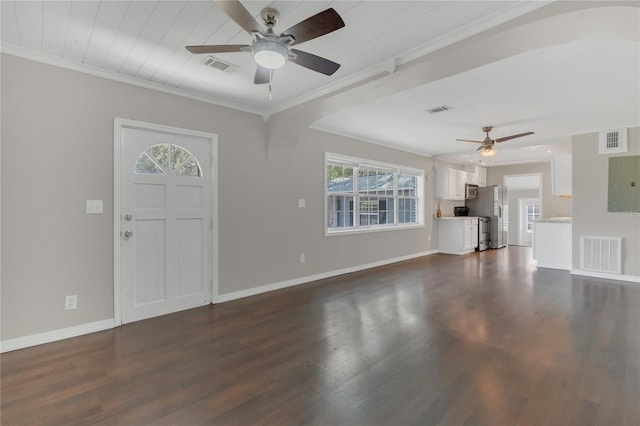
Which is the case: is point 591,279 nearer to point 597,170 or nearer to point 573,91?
point 597,170

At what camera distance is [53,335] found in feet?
8.93

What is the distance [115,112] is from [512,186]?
1169 cm

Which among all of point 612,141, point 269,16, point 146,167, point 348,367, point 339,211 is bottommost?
point 348,367

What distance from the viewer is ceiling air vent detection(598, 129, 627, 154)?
4.90 metres

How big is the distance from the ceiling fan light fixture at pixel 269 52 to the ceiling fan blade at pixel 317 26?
0.36ft

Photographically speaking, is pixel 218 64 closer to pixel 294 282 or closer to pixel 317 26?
pixel 317 26

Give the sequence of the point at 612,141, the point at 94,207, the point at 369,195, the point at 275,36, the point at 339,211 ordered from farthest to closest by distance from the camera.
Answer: the point at 369,195 → the point at 339,211 → the point at 612,141 → the point at 94,207 → the point at 275,36

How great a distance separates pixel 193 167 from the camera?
3631 mm

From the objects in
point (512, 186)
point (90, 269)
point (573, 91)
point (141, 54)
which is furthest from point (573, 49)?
point (512, 186)

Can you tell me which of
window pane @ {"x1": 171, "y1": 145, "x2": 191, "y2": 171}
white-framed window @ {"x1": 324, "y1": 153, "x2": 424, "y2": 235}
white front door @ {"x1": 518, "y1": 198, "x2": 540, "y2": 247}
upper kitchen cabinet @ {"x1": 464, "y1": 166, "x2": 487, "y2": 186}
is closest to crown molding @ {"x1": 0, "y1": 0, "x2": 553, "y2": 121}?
window pane @ {"x1": 171, "y1": 145, "x2": 191, "y2": 171}

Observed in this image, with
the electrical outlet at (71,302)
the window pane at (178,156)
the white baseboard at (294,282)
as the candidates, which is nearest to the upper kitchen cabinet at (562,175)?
the white baseboard at (294,282)

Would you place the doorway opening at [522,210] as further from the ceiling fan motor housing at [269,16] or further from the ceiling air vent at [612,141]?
the ceiling fan motor housing at [269,16]

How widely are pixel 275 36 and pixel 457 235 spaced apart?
6976 mm

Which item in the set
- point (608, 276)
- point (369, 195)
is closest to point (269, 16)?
point (369, 195)
